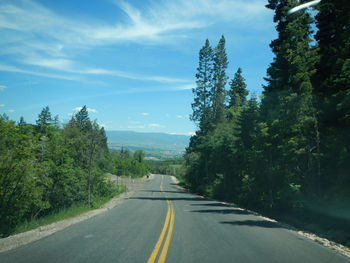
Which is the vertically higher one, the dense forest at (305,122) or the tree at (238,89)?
the tree at (238,89)

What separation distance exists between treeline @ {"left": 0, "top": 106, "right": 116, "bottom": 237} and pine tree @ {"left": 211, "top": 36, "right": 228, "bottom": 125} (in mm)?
20690

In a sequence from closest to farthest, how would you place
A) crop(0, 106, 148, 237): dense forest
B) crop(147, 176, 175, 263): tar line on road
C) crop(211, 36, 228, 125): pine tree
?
crop(147, 176, 175, 263): tar line on road < crop(0, 106, 148, 237): dense forest < crop(211, 36, 228, 125): pine tree

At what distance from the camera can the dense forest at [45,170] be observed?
1498cm

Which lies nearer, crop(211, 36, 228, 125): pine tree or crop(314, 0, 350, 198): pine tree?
crop(314, 0, 350, 198): pine tree

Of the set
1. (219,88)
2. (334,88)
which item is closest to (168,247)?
(334,88)

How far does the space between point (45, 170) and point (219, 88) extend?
34127 mm

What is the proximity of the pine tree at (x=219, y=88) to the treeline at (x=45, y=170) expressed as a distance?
20690mm

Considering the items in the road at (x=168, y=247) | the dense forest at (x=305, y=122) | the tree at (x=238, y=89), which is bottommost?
the road at (x=168, y=247)

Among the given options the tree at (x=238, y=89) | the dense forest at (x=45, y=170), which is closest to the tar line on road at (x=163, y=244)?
the dense forest at (x=45, y=170)

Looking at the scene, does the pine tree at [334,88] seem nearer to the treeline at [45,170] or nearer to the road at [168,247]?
the road at [168,247]

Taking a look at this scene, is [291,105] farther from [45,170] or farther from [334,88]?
[45,170]

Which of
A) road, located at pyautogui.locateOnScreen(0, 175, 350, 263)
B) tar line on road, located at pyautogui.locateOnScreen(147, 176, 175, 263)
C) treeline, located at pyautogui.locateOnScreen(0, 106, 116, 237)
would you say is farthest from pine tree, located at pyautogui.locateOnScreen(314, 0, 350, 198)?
treeline, located at pyautogui.locateOnScreen(0, 106, 116, 237)

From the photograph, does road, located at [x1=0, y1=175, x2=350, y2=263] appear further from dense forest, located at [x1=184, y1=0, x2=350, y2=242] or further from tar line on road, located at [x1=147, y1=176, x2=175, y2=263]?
dense forest, located at [x1=184, y1=0, x2=350, y2=242]

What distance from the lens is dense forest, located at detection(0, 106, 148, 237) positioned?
49.1ft
